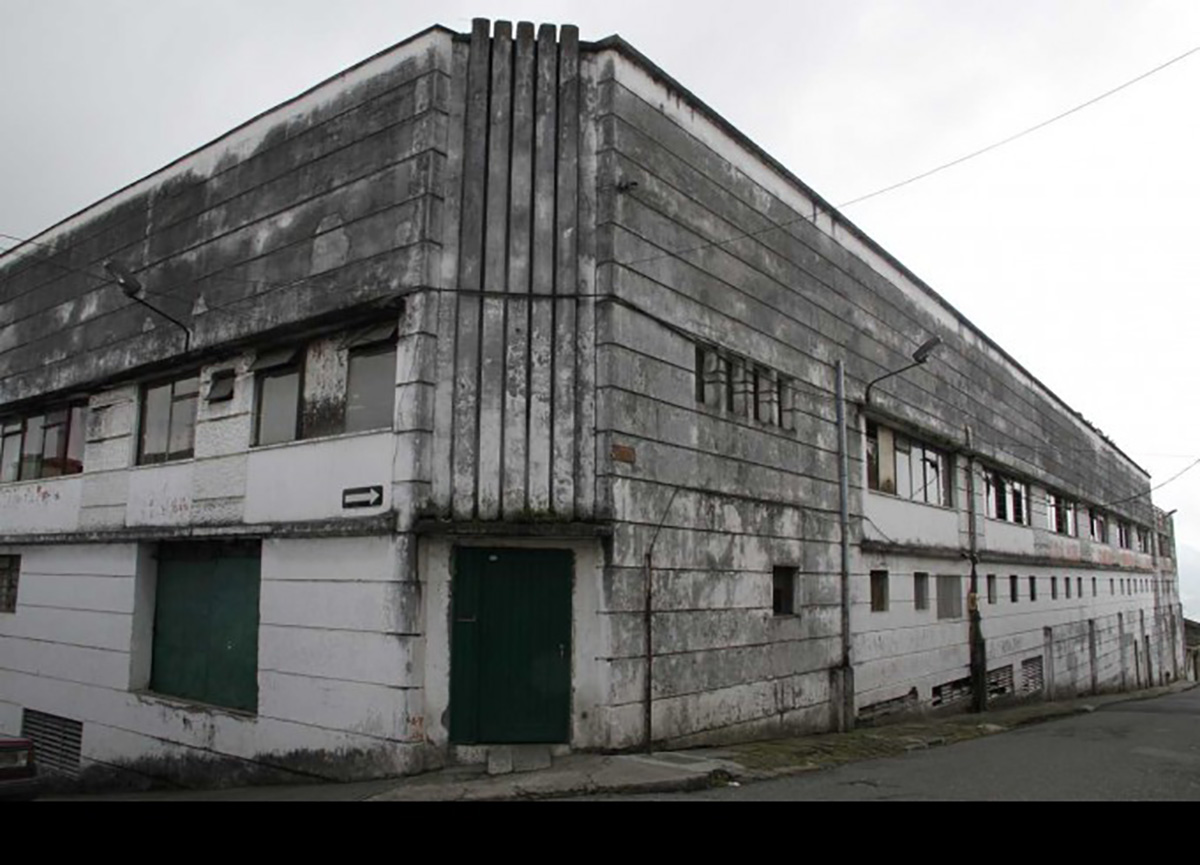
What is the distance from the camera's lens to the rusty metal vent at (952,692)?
18.7m

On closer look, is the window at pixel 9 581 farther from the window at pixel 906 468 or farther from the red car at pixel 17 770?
the window at pixel 906 468

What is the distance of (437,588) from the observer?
32.2 ft

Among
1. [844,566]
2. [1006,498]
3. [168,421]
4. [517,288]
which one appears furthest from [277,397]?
[1006,498]

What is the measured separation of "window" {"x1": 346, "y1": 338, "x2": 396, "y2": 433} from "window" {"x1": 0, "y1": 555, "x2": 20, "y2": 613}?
383 inches

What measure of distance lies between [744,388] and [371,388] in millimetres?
5423

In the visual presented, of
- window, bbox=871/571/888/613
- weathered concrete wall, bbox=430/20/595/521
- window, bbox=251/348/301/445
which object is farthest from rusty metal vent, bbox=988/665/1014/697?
window, bbox=251/348/301/445

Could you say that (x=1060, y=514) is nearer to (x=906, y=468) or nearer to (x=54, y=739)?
(x=906, y=468)

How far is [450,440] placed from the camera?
33.2 feet

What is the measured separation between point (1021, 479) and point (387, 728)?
71.7 feet

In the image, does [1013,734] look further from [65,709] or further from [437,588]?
[65,709]

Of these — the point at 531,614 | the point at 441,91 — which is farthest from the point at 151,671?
the point at 441,91

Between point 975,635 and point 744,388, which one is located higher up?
point 744,388
